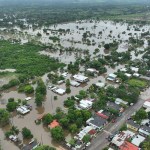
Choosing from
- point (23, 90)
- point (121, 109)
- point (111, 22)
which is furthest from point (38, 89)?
point (111, 22)

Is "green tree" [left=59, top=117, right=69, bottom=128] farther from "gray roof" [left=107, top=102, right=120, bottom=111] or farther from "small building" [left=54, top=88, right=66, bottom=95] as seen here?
"small building" [left=54, top=88, right=66, bottom=95]

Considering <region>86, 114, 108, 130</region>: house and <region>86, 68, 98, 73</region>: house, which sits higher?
<region>86, 68, 98, 73</region>: house

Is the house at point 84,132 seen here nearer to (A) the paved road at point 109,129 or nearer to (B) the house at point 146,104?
(A) the paved road at point 109,129

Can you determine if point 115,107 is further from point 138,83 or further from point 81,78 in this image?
point 81,78

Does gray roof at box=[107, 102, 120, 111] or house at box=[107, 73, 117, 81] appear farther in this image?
house at box=[107, 73, 117, 81]

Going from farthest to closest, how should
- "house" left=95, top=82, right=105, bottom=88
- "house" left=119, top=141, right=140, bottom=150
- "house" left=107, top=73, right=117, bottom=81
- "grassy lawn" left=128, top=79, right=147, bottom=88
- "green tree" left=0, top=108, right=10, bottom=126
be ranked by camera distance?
"house" left=107, top=73, right=117, bottom=81 → "grassy lawn" left=128, top=79, right=147, bottom=88 → "house" left=95, top=82, right=105, bottom=88 → "green tree" left=0, top=108, right=10, bottom=126 → "house" left=119, top=141, right=140, bottom=150

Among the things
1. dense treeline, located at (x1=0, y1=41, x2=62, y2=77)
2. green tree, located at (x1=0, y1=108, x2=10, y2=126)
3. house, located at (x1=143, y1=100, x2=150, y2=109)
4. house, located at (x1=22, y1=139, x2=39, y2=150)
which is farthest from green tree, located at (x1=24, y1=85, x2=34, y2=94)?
house, located at (x1=143, y1=100, x2=150, y2=109)

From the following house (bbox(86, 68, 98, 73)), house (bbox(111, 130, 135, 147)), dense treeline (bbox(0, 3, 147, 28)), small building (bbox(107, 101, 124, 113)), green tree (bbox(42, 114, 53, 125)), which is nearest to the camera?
house (bbox(111, 130, 135, 147))

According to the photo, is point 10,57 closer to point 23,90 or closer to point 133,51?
point 23,90
